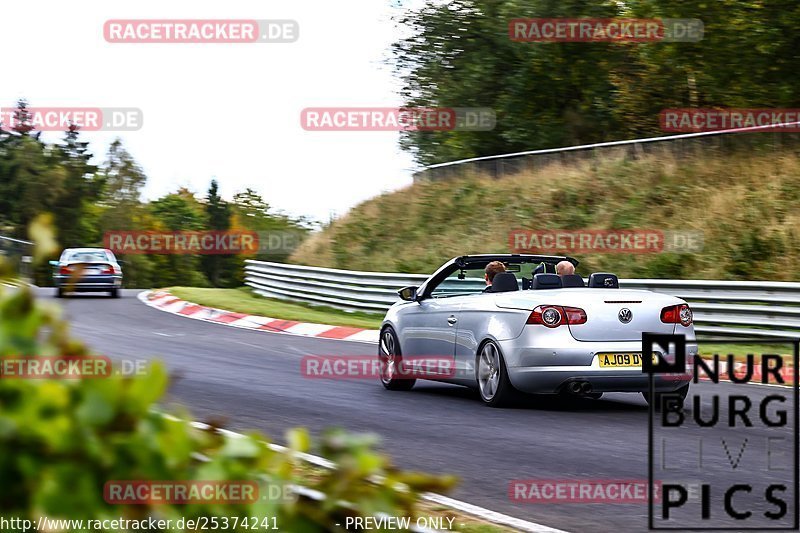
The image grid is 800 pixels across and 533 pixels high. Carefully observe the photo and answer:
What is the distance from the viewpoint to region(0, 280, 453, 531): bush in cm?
169

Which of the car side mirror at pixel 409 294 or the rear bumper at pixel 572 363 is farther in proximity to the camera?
the car side mirror at pixel 409 294

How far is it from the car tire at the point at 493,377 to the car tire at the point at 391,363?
1560mm

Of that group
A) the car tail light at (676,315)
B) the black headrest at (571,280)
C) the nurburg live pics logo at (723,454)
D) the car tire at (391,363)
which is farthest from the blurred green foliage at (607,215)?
the nurburg live pics logo at (723,454)

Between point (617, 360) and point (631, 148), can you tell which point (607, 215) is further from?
point (617, 360)

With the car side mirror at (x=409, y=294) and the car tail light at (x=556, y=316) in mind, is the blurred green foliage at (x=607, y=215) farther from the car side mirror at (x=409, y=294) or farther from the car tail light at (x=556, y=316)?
the car tail light at (x=556, y=316)

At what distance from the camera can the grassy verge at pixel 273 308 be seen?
2255 centimetres

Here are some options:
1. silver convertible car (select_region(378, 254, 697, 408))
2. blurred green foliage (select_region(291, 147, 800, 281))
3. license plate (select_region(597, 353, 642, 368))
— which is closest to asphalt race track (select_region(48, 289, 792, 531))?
silver convertible car (select_region(378, 254, 697, 408))

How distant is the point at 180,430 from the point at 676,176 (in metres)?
25.6

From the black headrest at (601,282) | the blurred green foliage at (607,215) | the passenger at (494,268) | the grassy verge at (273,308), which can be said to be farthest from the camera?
the grassy verge at (273,308)

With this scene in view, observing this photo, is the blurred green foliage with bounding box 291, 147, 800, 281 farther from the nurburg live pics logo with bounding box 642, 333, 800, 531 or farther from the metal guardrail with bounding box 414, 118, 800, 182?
the nurburg live pics logo with bounding box 642, 333, 800, 531

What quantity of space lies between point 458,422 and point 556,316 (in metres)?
1.31

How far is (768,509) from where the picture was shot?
6.09 meters

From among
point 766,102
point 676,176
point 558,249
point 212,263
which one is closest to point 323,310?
point 558,249

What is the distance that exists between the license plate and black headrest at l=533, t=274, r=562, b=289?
97 centimetres
